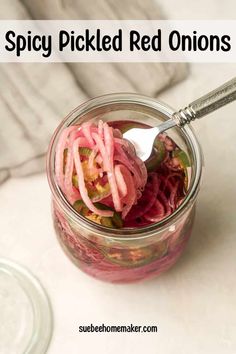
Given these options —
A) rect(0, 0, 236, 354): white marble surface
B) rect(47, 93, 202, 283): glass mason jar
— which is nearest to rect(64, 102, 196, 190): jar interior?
rect(47, 93, 202, 283): glass mason jar

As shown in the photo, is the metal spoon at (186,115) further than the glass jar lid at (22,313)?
No

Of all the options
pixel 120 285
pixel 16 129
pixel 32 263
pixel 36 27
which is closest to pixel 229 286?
pixel 120 285

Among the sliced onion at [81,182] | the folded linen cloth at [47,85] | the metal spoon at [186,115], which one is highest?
the folded linen cloth at [47,85]

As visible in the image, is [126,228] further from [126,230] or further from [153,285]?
[153,285]

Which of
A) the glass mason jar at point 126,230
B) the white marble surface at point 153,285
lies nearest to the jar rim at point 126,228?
the glass mason jar at point 126,230

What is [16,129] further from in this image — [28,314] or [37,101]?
[28,314]

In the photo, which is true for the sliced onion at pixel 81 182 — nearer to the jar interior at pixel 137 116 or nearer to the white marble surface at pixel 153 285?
the jar interior at pixel 137 116
